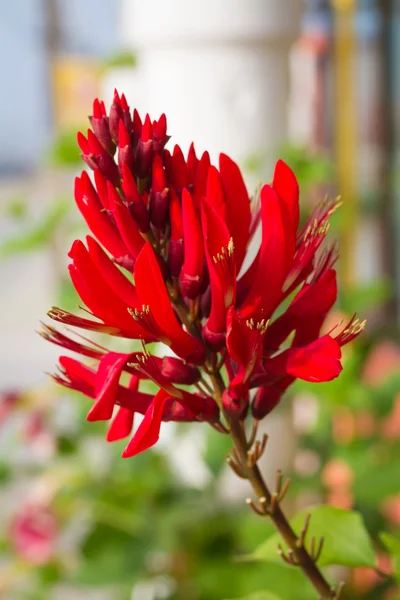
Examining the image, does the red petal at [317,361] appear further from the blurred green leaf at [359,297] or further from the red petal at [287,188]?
the blurred green leaf at [359,297]

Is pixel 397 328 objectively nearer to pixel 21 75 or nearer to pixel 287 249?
pixel 21 75

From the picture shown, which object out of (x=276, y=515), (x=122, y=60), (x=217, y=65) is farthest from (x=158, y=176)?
(x=122, y=60)

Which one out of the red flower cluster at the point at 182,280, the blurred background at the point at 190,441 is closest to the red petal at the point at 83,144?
the red flower cluster at the point at 182,280

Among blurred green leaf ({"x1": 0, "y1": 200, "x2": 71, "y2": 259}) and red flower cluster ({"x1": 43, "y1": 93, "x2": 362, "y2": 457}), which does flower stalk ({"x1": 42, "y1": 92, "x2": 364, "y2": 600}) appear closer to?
red flower cluster ({"x1": 43, "y1": 93, "x2": 362, "y2": 457})

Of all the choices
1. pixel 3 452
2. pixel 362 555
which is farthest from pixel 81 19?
pixel 362 555

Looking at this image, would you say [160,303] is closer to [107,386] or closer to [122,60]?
[107,386]
